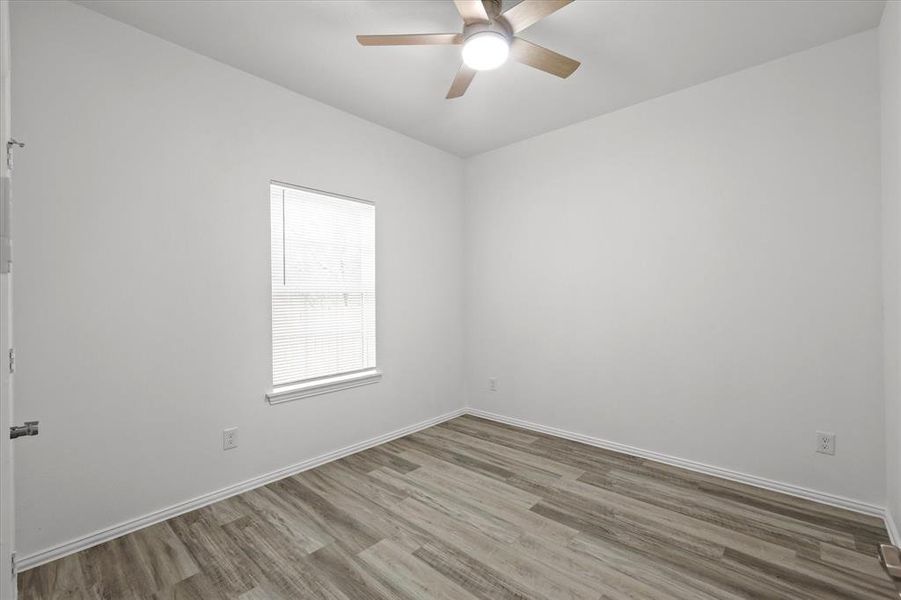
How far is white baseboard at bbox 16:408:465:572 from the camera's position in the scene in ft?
6.57

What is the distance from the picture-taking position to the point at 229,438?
266cm

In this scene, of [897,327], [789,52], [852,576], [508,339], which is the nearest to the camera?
[852,576]

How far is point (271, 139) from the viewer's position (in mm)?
2891

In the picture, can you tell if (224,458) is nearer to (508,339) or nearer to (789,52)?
(508,339)

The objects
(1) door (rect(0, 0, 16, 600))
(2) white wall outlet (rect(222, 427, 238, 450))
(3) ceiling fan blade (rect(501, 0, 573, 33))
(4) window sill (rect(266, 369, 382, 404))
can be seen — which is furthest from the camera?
(4) window sill (rect(266, 369, 382, 404))

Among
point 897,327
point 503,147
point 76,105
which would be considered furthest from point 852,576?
point 76,105

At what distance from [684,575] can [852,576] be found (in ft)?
2.45

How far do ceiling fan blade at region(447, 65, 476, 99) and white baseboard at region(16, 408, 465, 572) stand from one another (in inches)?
106

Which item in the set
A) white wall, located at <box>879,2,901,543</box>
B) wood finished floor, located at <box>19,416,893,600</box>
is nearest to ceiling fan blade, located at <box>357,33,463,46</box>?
white wall, located at <box>879,2,901,543</box>

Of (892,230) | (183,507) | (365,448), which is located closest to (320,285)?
(365,448)

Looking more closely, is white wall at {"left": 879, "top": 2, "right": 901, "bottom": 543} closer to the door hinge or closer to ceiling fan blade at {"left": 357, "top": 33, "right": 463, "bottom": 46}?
ceiling fan blade at {"left": 357, "top": 33, "right": 463, "bottom": 46}

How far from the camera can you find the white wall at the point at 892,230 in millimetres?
1974

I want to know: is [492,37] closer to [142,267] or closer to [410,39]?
[410,39]

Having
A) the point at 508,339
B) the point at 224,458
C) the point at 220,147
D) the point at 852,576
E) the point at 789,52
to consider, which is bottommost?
the point at 852,576
